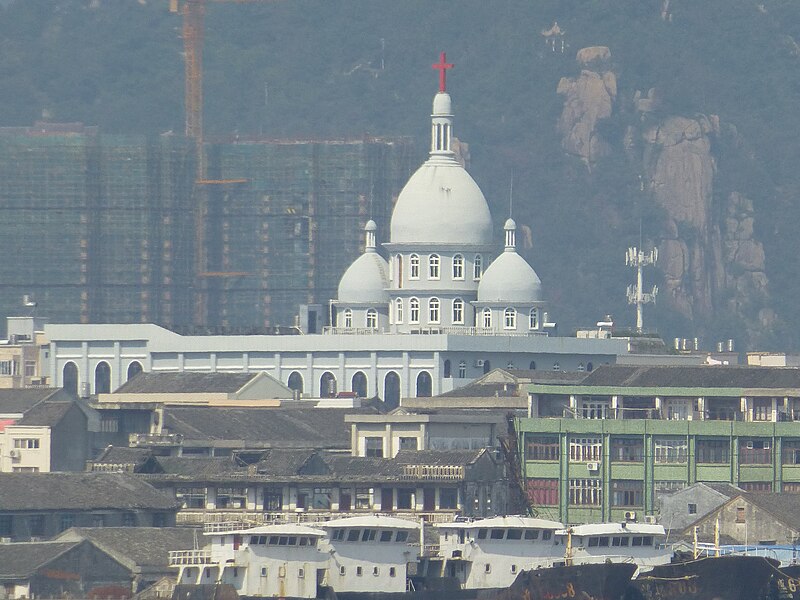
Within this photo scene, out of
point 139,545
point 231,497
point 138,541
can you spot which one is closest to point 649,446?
point 231,497

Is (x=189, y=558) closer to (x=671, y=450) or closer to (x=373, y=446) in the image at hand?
(x=671, y=450)

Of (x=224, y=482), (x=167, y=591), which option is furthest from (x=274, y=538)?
(x=224, y=482)

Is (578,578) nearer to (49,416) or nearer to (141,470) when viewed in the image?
(141,470)

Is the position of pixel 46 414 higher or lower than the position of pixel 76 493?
higher

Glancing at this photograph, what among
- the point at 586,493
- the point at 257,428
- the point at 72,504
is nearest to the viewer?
the point at 72,504

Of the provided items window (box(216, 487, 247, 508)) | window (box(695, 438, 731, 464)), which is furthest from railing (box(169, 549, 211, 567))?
window (box(695, 438, 731, 464))

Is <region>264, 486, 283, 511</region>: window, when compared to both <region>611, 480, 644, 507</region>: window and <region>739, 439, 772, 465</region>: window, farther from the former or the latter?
<region>739, 439, 772, 465</region>: window
